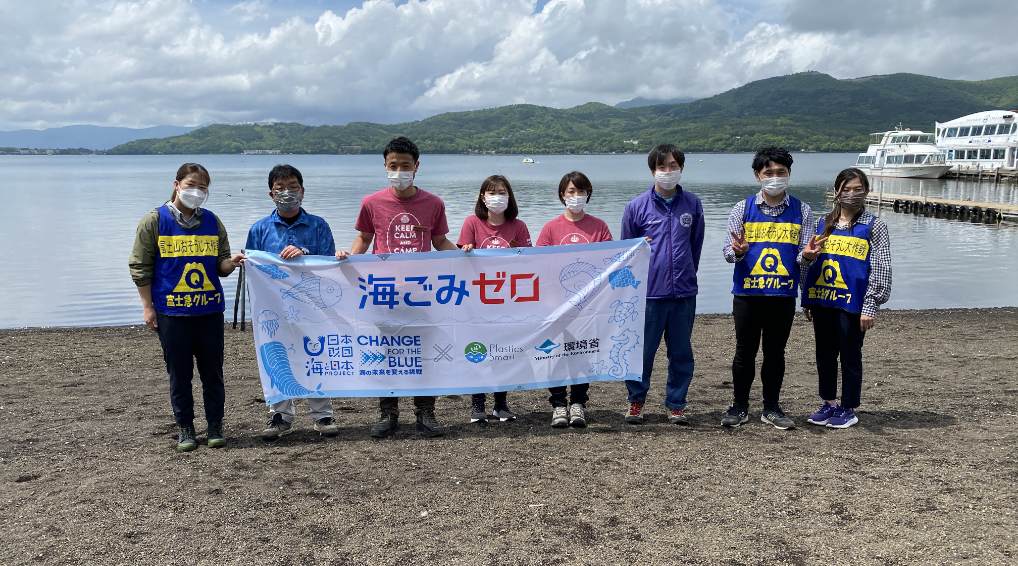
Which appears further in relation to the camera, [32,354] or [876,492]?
[32,354]

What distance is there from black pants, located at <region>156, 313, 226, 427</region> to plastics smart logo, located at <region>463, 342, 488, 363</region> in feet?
6.59

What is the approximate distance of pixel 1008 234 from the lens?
3036 centimetres

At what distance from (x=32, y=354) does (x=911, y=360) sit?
12.2 metres

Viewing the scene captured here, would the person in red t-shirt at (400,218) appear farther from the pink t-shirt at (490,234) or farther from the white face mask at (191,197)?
the white face mask at (191,197)

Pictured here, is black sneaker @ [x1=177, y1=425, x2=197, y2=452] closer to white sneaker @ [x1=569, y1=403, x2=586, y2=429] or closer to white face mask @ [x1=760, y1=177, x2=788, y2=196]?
white sneaker @ [x1=569, y1=403, x2=586, y2=429]

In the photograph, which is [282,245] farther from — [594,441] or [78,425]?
[594,441]

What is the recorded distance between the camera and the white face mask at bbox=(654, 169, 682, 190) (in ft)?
19.0

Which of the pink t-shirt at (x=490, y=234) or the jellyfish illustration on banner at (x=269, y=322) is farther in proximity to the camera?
the pink t-shirt at (x=490, y=234)

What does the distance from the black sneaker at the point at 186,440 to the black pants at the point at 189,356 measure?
0.18 ft

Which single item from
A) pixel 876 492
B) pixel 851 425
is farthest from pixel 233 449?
pixel 851 425

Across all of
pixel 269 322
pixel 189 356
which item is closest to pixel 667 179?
pixel 269 322

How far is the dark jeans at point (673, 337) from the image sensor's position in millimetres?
5969

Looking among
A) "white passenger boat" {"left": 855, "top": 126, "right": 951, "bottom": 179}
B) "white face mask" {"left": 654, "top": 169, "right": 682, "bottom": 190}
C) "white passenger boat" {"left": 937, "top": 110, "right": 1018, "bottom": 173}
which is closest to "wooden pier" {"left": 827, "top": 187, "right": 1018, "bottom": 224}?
"white passenger boat" {"left": 855, "top": 126, "right": 951, "bottom": 179}

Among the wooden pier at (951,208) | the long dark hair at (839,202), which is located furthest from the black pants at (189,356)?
the wooden pier at (951,208)
